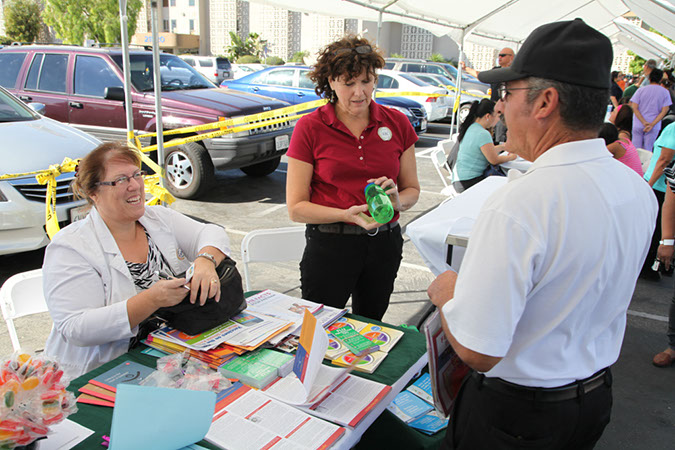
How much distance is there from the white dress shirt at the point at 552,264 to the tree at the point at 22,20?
169 ft

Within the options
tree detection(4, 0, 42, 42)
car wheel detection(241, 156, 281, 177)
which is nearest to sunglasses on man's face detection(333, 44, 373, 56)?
car wheel detection(241, 156, 281, 177)

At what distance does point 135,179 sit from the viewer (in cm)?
222

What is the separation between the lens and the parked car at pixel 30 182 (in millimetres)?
4133

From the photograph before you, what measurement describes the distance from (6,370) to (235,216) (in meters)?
5.18

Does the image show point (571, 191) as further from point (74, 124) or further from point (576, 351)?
point (74, 124)

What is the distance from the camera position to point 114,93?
6.49m

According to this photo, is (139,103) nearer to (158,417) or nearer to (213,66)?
(158,417)

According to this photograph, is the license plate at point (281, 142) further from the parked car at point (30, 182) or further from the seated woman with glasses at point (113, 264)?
the seated woman with glasses at point (113, 264)

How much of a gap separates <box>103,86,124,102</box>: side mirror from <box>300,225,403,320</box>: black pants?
16.5 ft

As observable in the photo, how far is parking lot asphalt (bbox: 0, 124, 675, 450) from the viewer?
2898 mm

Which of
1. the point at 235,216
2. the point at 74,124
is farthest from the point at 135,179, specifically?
the point at 74,124

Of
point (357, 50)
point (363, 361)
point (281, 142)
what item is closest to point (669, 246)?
point (357, 50)

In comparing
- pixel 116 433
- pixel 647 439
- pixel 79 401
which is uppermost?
pixel 116 433

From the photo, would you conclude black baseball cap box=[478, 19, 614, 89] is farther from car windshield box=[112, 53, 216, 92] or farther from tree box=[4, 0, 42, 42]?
tree box=[4, 0, 42, 42]
